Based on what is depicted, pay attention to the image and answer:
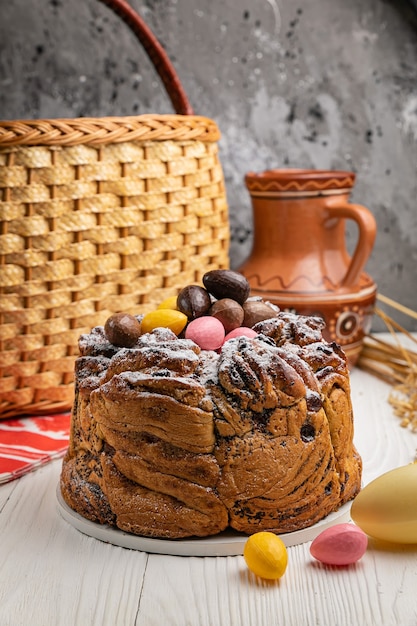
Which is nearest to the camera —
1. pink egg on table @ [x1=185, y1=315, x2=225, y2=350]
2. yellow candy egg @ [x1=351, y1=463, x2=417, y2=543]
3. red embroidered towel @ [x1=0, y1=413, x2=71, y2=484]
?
yellow candy egg @ [x1=351, y1=463, x2=417, y2=543]

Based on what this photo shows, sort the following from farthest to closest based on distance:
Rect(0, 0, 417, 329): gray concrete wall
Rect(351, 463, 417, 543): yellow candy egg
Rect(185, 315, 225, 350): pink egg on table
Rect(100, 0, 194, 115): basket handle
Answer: Rect(0, 0, 417, 329): gray concrete wall, Rect(100, 0, 194, 115): basket handle, Rect(185, 315, 225, 350): pink egg on table, Rect(351, 463, 417, 543): yellow candy egg

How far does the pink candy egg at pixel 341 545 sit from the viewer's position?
0.96 meters

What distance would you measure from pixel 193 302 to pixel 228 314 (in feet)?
0.18

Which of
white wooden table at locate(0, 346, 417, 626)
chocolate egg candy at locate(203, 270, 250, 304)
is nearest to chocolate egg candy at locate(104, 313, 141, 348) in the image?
chocolate egg candy at locate(203, 270, 250, 304)

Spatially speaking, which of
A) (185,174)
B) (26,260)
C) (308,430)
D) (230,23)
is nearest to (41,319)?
(26,260)

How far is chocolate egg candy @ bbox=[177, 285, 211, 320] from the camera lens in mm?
1170

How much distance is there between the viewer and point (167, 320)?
3.73 ft

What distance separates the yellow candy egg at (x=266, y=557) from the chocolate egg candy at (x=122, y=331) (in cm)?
31

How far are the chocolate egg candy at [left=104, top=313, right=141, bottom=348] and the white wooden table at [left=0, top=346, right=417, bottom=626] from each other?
25 centimetres

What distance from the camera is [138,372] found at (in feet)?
3.38

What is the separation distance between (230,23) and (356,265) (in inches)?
26.7

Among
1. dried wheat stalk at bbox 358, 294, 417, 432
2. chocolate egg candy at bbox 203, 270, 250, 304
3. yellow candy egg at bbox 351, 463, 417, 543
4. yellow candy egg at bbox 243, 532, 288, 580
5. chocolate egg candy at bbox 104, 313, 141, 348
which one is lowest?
dried wheat stalk at bbox 358, 294, 417, 432

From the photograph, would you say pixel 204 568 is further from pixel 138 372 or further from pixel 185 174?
pixel 185 174

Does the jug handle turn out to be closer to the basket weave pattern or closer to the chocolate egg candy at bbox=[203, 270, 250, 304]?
the basket weave pattern
